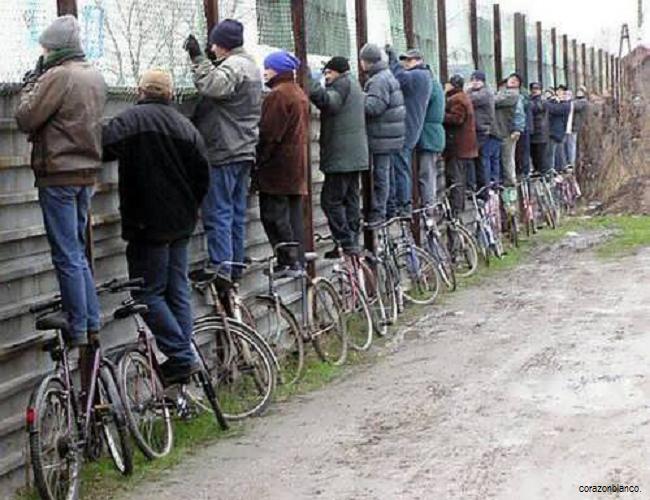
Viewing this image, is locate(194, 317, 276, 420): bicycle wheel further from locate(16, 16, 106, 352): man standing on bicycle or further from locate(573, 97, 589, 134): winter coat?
locate(573, 97, 589, 134): winter coat

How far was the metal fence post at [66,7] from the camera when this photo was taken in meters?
7.37

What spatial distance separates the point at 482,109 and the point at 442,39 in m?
1.01

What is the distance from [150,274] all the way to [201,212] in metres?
1.30

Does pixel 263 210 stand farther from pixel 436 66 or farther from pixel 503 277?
pixel 436 66

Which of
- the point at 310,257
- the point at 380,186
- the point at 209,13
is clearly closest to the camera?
the point at 209,13

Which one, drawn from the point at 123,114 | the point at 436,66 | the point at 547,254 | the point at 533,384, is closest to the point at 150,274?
the point at 123,114

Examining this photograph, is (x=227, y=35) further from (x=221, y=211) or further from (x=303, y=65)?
(x=303, y=65)

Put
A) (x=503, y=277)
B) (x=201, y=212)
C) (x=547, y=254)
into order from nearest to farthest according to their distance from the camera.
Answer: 1. (x=201, y=212)
2. (x=503, y=277)
3. (x=547, y=254)

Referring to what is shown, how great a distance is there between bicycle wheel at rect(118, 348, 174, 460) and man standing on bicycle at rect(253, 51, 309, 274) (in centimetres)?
239

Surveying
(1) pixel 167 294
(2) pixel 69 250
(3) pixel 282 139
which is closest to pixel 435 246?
(3) pixel 282 139

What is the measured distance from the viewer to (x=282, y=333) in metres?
10.0

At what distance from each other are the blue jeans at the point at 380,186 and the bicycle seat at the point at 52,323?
6.12m

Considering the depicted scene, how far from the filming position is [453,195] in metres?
16.2

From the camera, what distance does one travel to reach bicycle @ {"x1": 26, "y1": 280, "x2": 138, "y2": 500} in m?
6.47
